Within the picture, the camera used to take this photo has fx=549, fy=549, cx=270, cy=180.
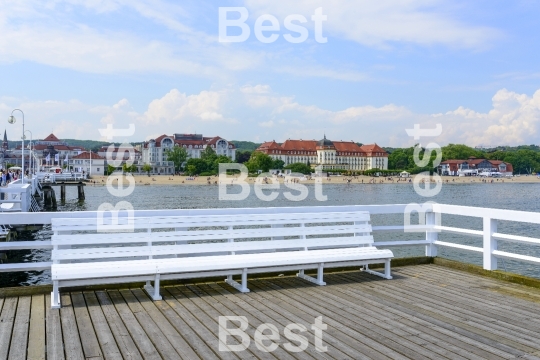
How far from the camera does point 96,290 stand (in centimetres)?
583

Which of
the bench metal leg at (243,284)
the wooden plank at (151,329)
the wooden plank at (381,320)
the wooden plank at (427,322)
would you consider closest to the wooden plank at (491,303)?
the wooden plank at (427,322)

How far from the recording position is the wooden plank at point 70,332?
3.98 meters

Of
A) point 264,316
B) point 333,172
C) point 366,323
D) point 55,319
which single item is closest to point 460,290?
point 366,323

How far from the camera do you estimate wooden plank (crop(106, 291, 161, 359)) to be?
402cm

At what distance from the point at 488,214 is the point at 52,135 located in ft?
634

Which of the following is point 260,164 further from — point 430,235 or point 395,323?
A: point 395,323

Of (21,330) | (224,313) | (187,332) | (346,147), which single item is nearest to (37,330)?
(21,330)

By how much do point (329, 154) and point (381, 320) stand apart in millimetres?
170370

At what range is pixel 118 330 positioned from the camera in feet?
14.8

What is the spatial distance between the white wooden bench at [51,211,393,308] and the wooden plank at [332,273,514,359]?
0.40 m

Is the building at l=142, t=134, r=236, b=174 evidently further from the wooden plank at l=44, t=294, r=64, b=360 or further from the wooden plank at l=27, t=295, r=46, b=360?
the wooden plank at l=44, t=294, r=64, b=360

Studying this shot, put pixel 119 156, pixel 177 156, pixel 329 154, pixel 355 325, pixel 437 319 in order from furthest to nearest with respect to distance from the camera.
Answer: pixel 329 154 → pixel 177 156 → pixel 119 156 → pixel 437 319 → pixel 355 325

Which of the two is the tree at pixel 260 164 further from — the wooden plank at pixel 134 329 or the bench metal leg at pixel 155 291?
the wooden plank at pixel 134 329

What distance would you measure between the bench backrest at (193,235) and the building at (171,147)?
15121 centimetres
